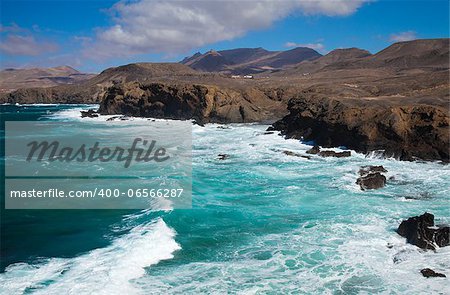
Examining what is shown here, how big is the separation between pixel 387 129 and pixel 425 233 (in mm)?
16333

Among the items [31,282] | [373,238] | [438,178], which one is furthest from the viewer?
[438,178]

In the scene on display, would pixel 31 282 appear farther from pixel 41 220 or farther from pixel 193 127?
pixel 193 127

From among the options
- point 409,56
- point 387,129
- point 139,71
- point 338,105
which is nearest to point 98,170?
point 387,129

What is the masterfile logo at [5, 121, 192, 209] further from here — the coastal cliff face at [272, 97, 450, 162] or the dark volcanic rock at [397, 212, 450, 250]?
the coastal cliff face at [272, 97, 450, 162]

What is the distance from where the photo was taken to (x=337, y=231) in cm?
1580

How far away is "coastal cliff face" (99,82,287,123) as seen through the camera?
56.6 metres

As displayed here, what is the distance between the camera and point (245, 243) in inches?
592

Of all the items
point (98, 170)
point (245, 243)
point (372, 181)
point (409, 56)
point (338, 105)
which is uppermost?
point (409, 56)

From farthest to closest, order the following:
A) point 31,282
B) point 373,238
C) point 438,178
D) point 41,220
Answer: point 438,178
point 41,220
point 373,238
point 31,282

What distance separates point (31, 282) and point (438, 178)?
2025cm

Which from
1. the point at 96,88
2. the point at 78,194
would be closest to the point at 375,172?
the point at 78,194

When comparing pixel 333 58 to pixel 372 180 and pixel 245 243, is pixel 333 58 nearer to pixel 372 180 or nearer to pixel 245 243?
pixel 372 180

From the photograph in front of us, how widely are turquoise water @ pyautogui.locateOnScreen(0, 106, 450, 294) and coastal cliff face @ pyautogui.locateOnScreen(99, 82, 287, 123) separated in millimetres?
32853

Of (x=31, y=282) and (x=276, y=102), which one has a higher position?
(x=276, y=102)
